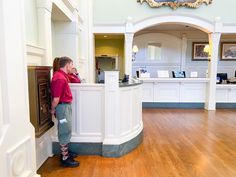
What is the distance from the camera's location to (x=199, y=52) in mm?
8938

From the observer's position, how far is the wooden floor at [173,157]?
8.59 ft

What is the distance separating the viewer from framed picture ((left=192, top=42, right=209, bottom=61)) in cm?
887

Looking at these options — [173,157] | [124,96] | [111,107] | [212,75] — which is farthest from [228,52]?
[111,107]

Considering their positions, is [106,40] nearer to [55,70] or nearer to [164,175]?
[55,70]

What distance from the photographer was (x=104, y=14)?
6402mm

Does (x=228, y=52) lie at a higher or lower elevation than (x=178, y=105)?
higher

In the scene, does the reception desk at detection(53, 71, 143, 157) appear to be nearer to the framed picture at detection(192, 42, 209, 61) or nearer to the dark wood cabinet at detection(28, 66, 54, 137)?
the dark wood cabinet at detection(28, 66, 54, 137)

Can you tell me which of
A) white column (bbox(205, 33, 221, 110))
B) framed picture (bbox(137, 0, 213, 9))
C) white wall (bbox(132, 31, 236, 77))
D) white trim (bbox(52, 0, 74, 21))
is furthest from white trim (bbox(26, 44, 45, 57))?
white wall (bbox(132, 31, 236, 77))

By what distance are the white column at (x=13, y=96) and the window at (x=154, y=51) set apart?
779 cm

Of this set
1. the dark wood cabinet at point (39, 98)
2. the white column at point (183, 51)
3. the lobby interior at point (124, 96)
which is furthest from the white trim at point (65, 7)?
the white column at point (183, 51)

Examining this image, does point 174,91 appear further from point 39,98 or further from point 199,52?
point 39,98

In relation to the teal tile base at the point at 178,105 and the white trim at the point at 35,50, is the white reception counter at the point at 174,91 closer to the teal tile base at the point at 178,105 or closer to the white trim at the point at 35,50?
the teal tile base at the point at 178,105

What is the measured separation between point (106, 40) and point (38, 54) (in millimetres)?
7112

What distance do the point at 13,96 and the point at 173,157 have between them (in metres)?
2.45
